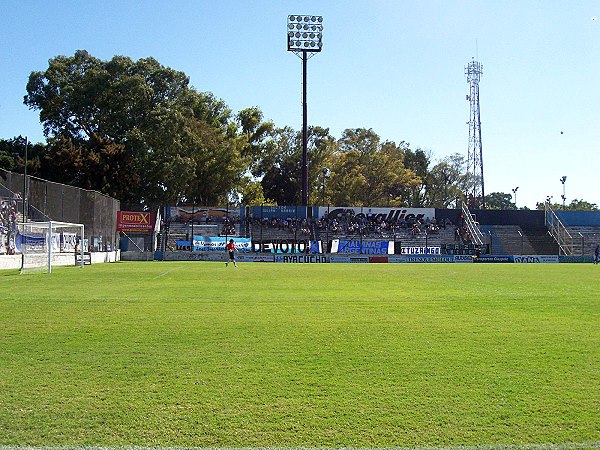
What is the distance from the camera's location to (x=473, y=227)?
53500 mm

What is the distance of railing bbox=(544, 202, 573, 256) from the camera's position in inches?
2090

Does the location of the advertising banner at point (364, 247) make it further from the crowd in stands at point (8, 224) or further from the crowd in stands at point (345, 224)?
the crowd in stands at point (8, 224)

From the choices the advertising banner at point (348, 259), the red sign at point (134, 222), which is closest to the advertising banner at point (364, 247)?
the advertising banner at point (348, 259)

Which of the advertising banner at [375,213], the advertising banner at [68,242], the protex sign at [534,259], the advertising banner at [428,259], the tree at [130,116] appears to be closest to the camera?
the advertising banner at [68,242]

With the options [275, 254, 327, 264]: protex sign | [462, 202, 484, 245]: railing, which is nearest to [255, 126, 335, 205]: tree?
[462, 202, 484, 245]: railing

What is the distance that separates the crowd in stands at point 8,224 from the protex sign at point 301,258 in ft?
72.6

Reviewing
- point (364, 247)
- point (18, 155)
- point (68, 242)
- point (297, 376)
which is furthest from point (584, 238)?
point (18, 155)

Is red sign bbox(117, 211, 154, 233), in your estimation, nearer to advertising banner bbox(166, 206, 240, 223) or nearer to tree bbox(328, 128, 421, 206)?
advertising banner bbox(166, 206, 240, 223)

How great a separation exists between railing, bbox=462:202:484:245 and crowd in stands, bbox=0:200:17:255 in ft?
128

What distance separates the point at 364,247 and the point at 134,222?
65.9 ft

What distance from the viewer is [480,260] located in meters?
46.9

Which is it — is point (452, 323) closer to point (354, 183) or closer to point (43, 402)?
point (43, 402)

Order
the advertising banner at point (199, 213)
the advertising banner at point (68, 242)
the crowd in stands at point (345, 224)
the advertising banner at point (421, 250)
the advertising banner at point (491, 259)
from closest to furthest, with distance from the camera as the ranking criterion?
the advertising banner at point (68, 242), the advertising banner at point (491, 259), the advertising banner at point (421, 250), the advertising banner at point (199, 213), the crowd in stands at point (345, 224)

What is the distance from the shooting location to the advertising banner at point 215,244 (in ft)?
156
